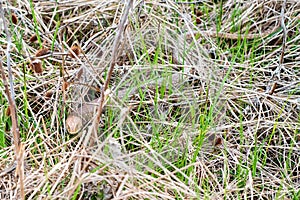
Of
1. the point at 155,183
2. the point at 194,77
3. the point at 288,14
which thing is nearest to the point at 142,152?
the point at 155,183

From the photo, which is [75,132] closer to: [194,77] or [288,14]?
[194,77]

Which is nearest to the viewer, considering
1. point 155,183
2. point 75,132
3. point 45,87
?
point 155,183

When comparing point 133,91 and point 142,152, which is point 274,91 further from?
point 142,152

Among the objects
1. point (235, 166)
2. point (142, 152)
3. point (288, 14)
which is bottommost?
point (235, 166)

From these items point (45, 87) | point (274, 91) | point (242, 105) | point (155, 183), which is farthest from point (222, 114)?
point (45, 87)

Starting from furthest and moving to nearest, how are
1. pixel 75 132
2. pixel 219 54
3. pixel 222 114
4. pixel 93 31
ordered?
1. pixel 93 31
2. pixel 219 54
3. pixel 222 114
4. pixel 75 132

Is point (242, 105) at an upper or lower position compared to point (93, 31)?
lower

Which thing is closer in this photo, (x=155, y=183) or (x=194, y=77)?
(x=155, y=183)
